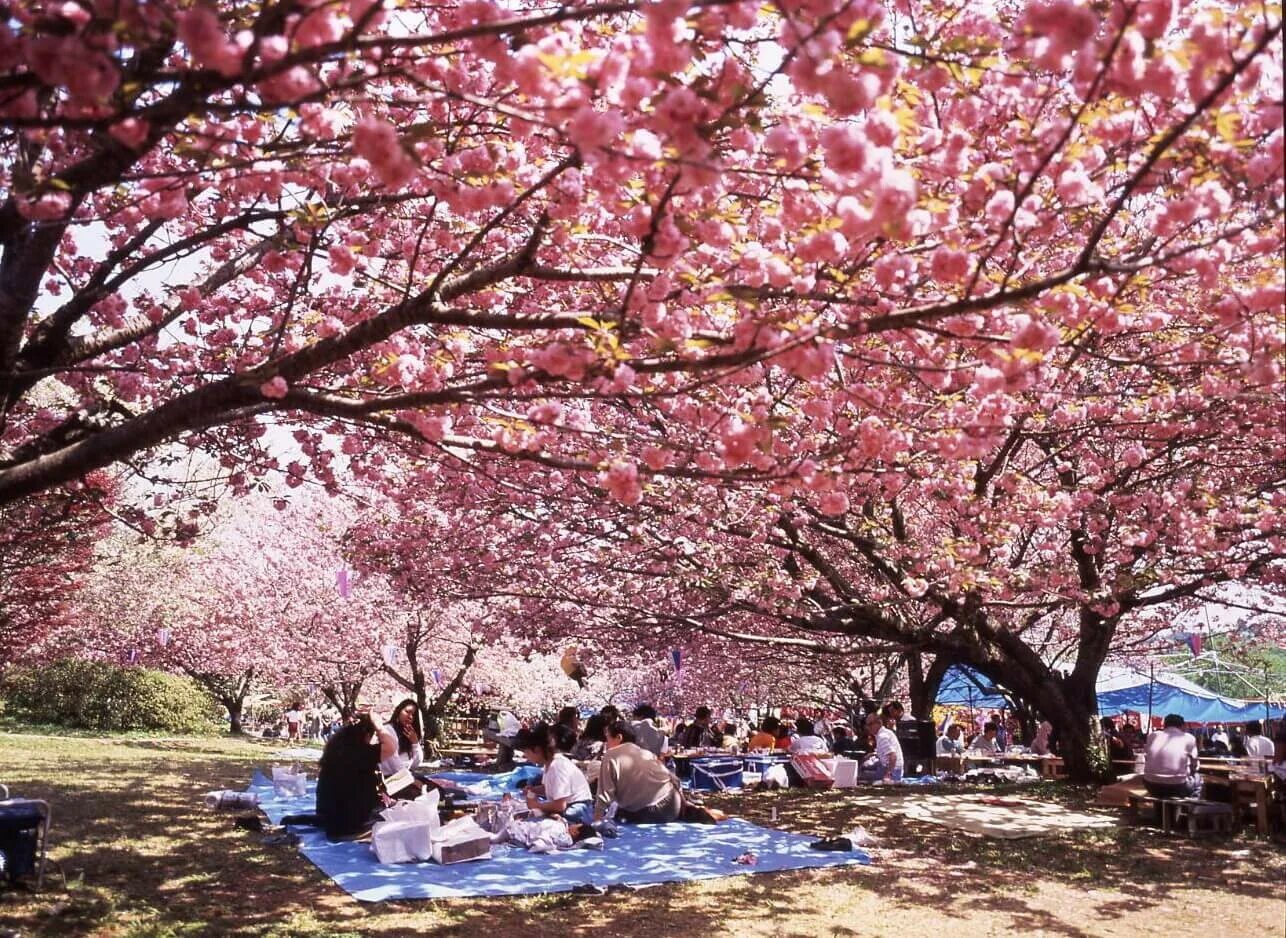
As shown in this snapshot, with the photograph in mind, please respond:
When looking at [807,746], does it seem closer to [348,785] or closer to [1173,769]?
[1173,769]

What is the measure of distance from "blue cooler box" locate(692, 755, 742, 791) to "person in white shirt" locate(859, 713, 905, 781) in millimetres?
1896

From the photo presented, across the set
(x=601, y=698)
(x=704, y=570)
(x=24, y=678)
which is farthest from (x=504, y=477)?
(x=601, y=698)

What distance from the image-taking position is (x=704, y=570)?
10469 mm

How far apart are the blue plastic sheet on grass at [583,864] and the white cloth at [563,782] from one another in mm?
459

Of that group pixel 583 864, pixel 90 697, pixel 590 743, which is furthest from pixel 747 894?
pixel 90 697

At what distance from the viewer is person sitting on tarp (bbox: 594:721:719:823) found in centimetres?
909

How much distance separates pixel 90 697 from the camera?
26359 millimetres

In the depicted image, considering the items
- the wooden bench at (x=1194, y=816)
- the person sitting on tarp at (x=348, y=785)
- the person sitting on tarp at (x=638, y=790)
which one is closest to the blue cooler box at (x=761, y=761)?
the person sitting on tarp at (x=638, y=790)

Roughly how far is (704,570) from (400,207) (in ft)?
18.4

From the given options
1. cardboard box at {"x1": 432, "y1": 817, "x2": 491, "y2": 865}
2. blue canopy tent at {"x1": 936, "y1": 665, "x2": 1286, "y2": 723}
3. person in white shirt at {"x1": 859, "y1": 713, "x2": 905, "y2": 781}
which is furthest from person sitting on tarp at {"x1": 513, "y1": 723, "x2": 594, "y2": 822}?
blue canopy tent at {"x1": 936, "y1": 665, "x2": 1286, "y2": 723}

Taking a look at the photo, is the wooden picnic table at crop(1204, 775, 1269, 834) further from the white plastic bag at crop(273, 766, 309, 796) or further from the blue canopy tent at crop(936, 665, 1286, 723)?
the blue canopy tent at crop(936, 665, 1286, 723)

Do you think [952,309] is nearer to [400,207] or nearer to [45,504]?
[400,207]

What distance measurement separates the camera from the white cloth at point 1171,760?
9914mm

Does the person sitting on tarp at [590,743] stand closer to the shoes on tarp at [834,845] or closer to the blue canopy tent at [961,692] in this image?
the shoes on tarp at [834,845]
